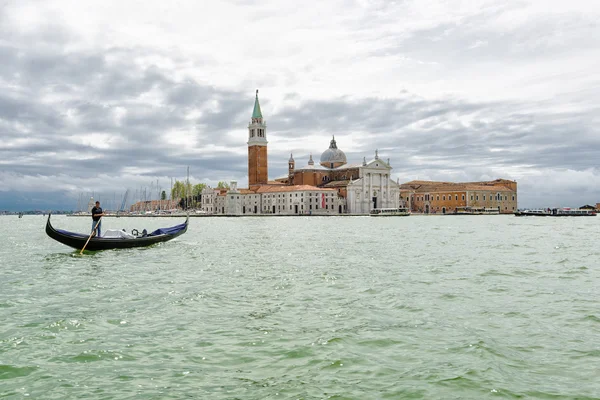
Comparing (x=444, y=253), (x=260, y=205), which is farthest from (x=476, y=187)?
(x=444, y=253)

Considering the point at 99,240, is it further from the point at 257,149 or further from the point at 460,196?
the point at 460,196

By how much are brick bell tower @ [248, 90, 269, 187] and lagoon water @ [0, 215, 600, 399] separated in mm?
91520

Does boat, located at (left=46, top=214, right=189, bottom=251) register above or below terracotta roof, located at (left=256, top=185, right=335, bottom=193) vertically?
below

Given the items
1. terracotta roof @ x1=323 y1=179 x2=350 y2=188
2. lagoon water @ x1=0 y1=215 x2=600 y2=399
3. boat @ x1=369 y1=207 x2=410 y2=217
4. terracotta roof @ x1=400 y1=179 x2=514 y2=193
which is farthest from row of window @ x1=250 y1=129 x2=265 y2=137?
lagoon water @ x1=0 y1=215 x2=600 y2=399

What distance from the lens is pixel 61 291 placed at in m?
11.0

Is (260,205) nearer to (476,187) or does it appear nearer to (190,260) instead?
(476,187)

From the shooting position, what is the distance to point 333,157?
110688mm

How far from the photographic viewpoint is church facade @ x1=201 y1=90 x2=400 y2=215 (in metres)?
95.8

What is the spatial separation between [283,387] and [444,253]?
15314mm

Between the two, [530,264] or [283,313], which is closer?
[283,313]

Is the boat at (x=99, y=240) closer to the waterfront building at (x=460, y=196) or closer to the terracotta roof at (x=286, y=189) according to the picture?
the terracotta roof at (x=286, y=189)

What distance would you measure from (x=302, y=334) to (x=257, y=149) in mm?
98456

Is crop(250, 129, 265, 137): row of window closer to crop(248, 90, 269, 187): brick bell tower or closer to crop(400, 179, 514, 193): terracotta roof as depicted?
crop(248, 90, 269, 187): brick bell tower

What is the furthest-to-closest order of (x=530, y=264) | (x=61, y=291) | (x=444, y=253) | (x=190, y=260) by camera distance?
(x=444, y=253) < (x=190, y=260) < (x=530, y=264) < (x=61, y=291)
